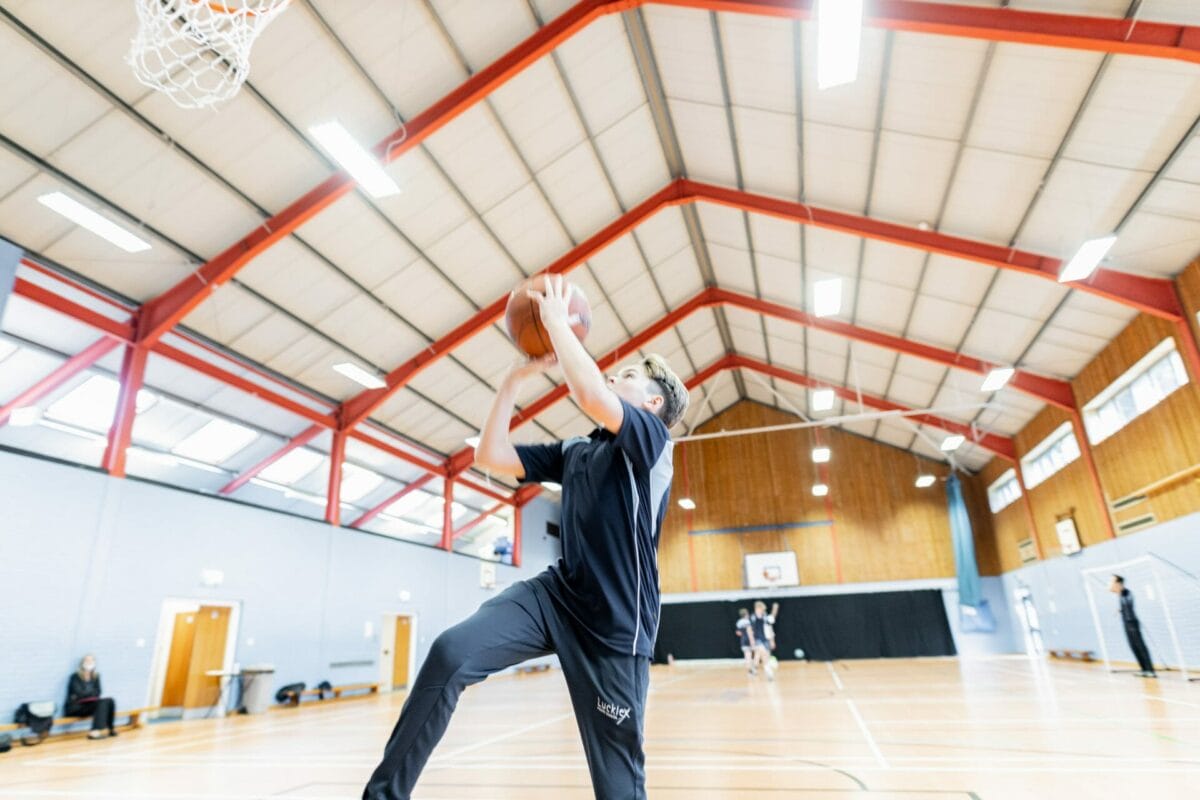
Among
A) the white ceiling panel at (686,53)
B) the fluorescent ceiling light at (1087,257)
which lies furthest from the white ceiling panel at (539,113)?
the fluorescent ceiling light at (1087,257)

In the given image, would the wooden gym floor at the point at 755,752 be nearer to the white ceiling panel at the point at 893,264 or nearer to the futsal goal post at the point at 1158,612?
the futsal goal post at the point at 1158,612

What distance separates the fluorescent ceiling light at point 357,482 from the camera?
18234 mm

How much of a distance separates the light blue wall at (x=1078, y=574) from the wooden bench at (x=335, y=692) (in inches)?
586

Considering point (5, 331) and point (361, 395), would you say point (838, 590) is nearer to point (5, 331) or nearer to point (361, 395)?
point (361, 395)

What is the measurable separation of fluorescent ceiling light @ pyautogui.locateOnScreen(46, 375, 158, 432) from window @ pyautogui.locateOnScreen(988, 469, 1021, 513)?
2118 cm

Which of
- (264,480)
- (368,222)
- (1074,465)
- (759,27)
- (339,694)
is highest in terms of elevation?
(759,27)

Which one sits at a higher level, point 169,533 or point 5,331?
point 5,331

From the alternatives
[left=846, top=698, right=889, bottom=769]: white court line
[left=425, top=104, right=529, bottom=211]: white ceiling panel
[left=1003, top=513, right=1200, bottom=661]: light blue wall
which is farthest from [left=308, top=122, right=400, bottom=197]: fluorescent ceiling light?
[left=1003, top=513, right=1200, bottom=661]: light blue wall

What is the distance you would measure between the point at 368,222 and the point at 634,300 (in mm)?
6894

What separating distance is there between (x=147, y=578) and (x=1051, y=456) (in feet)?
60.0

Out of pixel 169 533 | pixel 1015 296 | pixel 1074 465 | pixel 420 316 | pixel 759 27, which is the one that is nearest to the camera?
pixel 759 27

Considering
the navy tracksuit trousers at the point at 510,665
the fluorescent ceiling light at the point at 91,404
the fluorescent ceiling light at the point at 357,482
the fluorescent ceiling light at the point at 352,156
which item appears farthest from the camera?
the fluorescent ceiling light at the point at 357,482

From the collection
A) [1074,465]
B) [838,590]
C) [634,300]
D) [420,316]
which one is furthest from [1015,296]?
[838,590]

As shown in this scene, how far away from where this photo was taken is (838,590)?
2162 cm
